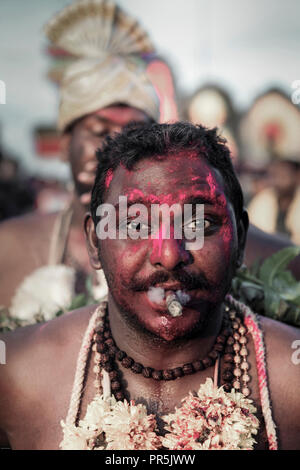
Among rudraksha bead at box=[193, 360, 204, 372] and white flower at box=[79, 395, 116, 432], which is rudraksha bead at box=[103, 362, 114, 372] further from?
rudraksha bead at box=[193, 360, 204, 372]

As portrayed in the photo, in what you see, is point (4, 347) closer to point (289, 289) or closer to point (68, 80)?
point (289, 289)

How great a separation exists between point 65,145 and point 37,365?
2672 millimetres

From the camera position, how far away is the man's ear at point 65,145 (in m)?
4.66

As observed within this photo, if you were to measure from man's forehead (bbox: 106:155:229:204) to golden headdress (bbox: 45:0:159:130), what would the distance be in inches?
85.0

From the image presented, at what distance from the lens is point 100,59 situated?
4.43 meters

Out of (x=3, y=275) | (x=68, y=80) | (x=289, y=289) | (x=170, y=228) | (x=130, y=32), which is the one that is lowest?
(x=3, y=275)

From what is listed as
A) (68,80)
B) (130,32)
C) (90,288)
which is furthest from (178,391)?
(130,32)

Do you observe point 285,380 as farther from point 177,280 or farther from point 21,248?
point 21,248

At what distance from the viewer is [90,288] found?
3.34 m

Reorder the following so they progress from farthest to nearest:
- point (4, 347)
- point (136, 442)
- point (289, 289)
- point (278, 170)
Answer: point (278, 170) → point (289, 289) → point (4, 347) → point (136, 442)

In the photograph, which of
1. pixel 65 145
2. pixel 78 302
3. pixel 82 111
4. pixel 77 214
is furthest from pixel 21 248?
pixel 78 302

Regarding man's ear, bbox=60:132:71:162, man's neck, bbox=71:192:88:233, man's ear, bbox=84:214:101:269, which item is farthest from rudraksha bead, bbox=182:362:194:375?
man's ear, bbox=60:132:71:162

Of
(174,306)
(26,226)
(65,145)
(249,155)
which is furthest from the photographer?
(249,155)

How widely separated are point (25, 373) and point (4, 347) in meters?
0.16
